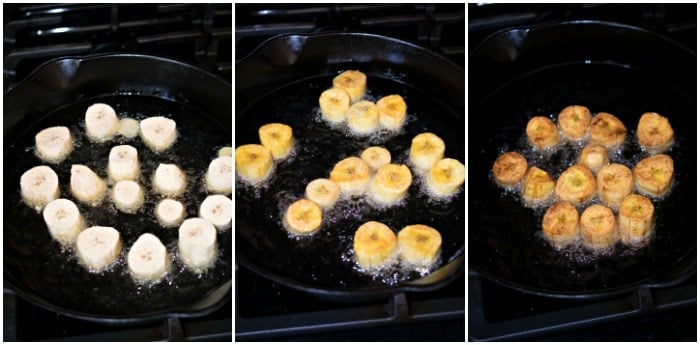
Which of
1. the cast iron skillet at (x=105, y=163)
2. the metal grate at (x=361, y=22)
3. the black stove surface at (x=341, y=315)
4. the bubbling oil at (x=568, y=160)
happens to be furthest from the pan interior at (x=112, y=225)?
the bubbling oil at (x=568, y=160)

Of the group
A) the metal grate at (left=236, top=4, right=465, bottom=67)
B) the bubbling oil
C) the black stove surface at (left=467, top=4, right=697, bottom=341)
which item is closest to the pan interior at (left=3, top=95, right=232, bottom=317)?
the metal grate at (left=236, top=4, right=465, bottom=67)

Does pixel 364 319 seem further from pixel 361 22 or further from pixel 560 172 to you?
pixel 361 22

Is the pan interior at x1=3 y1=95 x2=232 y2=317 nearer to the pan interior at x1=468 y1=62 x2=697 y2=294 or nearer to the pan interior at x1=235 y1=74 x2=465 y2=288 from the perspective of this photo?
the pan interior at x1=235 y1=74 x2=465 y2=288

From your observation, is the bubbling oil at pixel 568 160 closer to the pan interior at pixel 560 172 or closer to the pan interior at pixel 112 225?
the pan interior at pixel 560 172

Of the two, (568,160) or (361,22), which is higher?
(361,22)

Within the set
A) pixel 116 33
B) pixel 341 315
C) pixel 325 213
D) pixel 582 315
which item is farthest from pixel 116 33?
pixel 582 315
